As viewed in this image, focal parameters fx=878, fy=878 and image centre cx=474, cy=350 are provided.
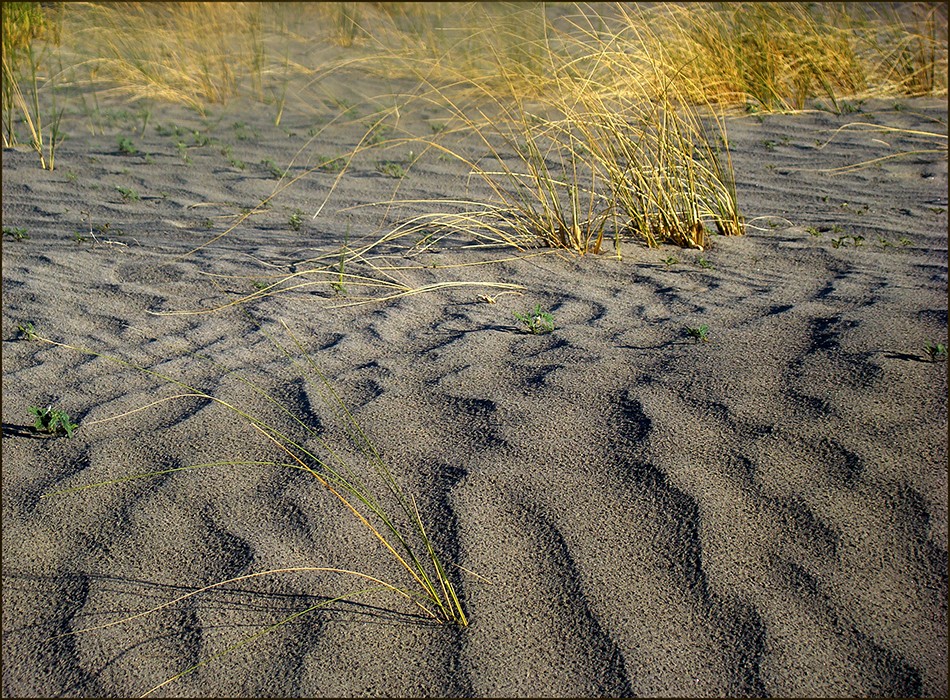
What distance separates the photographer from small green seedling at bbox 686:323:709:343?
9.01 feet

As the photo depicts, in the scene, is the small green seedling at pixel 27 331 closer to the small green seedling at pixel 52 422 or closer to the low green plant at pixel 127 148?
the small green seedling at pixel 52 422

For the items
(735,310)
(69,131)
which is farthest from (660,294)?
(69,131)

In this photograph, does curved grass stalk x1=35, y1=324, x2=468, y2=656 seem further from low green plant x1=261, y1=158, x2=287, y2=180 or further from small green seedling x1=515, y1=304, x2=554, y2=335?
low green plant x1=261, y1=158, x2=287, y2=180

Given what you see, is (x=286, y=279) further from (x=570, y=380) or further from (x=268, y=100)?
(x=268, y=100)

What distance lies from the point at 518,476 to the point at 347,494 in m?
0.41

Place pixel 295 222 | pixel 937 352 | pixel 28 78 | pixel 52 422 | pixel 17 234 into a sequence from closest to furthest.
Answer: pixel 52 422
pixel 937 352
pixel 17 234
pixel 295 222
pixel 28 78

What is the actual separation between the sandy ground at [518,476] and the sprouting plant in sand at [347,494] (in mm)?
24

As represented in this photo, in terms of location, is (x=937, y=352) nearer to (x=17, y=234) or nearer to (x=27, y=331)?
(x=27, y=331)

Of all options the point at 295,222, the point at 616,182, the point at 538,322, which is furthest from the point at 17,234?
the point at 616,182

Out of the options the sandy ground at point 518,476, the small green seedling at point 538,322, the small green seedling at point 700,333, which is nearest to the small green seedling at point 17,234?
the sandy ground at point 518,476

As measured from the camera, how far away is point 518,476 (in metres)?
2.13

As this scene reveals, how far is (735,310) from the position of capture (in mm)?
3064

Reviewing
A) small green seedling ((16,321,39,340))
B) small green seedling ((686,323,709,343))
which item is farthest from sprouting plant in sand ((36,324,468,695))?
small green seedling ((686,323,709,343))

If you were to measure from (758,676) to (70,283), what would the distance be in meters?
2.98
